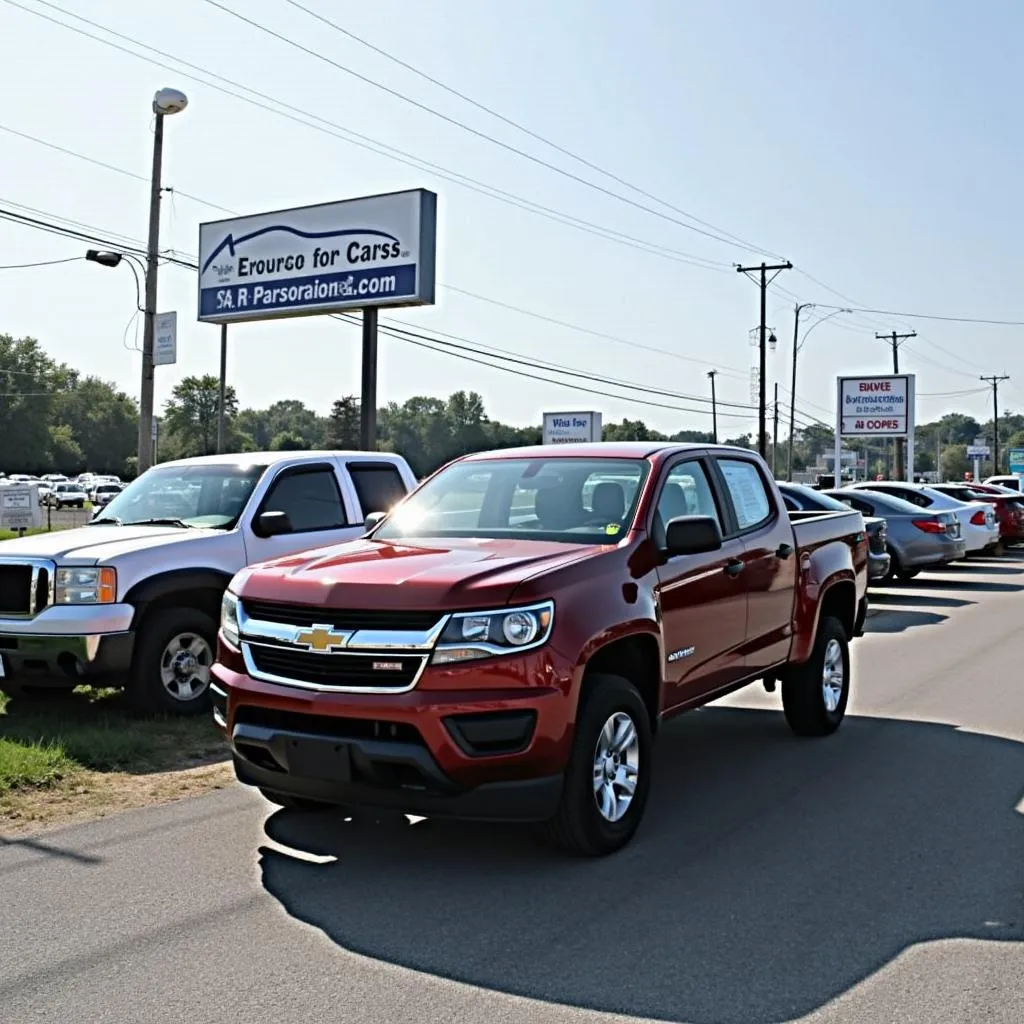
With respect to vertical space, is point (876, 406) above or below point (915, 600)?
above

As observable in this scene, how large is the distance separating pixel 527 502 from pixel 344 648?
1.67 meters

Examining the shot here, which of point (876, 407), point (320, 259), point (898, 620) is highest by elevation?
point (320, 259)

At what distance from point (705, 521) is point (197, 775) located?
10.9ft

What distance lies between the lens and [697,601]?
20.3ft

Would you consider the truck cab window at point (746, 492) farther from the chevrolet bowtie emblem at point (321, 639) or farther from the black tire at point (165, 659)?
the black tire at point (165, 659)

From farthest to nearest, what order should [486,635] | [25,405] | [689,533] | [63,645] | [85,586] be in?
[25,405], [85,586], [63,645], [689,533], [486,635]

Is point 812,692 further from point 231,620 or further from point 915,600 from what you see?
point 915,600

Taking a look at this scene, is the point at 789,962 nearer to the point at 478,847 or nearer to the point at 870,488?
the point at 478,847

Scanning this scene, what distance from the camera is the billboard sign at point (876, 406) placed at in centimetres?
4450

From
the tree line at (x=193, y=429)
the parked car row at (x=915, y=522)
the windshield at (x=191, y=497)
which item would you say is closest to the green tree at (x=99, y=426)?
the tree line at (x=193, y=429)

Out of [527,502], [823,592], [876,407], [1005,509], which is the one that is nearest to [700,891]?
[527,502]

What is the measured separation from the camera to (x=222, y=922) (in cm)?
455

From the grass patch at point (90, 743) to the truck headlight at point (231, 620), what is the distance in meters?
1.79

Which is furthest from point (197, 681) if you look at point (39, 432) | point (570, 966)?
point (39, 432)
